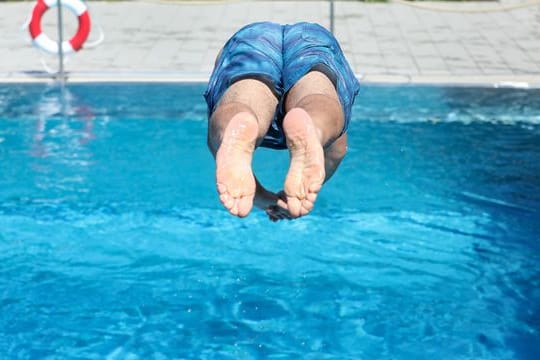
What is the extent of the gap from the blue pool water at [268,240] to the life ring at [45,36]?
31.8 inches

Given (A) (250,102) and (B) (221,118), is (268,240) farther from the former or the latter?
(B) (221,118)

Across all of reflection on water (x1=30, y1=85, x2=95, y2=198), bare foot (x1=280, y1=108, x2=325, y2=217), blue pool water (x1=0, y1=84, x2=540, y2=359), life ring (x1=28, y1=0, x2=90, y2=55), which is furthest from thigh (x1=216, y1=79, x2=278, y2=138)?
life ring (x1=28, y1=0, x2=90, y2=55)

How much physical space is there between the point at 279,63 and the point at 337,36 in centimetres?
825

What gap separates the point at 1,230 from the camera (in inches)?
293

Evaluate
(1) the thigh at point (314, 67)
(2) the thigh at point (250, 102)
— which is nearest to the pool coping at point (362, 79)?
(1) the thigh at point (314, 67)

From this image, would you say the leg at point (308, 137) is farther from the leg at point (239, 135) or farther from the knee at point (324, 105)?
the leg at point (239, 135)

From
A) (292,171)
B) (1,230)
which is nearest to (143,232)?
(1,230)

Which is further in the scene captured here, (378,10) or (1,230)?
(378,10)

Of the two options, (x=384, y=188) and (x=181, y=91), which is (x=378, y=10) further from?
(x=384, y=188)

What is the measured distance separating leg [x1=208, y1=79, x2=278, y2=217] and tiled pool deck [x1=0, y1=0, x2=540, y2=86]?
252 inches

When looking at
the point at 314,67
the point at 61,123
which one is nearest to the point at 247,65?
the point at 314,67

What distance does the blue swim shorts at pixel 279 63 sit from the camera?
4.47 meters

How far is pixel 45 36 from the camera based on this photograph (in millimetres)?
11039

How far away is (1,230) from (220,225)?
5.16ft
